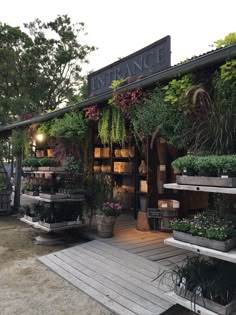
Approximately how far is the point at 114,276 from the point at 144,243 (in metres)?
1.18

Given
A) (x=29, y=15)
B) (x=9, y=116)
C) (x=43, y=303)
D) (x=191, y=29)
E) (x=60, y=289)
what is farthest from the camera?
(x=29, y=15)

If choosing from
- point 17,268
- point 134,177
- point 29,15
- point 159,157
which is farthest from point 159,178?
point 29,15

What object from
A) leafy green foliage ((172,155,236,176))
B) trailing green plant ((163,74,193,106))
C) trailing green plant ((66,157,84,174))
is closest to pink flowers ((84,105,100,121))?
trailing green plant ((66,157,84,174))

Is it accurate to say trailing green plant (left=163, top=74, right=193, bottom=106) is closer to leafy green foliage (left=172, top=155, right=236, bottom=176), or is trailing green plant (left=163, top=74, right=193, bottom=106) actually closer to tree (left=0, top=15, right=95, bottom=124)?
leafy green foliage (left=172, top=155, right=236, bottom=176)

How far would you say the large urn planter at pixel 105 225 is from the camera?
4.45m

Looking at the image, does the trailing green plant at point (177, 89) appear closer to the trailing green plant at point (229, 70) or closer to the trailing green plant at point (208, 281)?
the trailing green plant at point (229, 70)

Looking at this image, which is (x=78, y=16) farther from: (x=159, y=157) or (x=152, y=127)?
(x=152, y=127)

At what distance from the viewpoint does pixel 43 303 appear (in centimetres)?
269

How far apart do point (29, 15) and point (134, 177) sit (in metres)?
14.0

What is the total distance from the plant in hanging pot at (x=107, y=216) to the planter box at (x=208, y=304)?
2276 mm

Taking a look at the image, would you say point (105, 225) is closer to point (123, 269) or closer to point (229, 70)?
point (123, 269)

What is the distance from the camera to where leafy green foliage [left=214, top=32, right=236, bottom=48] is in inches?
94.1

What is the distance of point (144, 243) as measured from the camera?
13.8 feet

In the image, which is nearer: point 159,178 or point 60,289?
point 60,289
